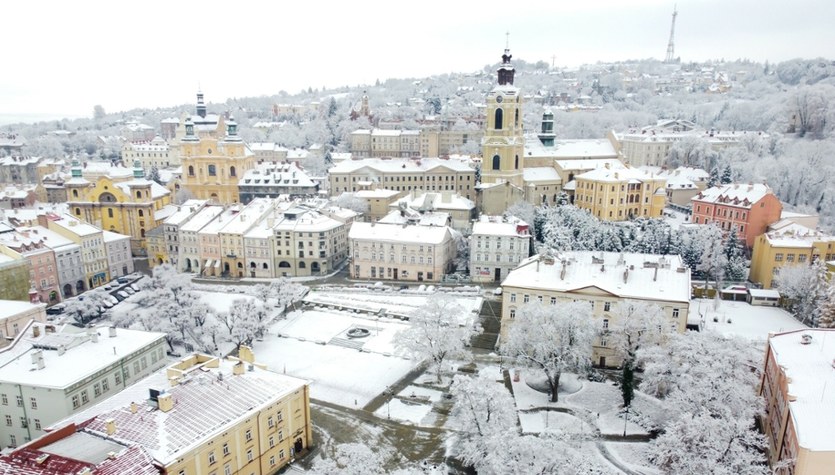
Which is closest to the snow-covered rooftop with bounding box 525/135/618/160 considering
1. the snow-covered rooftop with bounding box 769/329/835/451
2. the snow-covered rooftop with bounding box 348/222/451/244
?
the snow-covered rooftop with bounding box 348/222/451/244

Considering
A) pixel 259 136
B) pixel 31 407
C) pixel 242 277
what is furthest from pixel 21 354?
pixel 259 136

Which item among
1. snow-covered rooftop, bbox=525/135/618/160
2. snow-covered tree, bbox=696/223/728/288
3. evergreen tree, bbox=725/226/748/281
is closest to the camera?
snow-covered tree, bbox=696/223/728/288

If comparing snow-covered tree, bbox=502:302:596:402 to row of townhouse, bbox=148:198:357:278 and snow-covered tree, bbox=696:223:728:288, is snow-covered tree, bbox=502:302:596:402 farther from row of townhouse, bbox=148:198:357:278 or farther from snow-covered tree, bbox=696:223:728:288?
row of townhouse, bbox=148:198:357:278

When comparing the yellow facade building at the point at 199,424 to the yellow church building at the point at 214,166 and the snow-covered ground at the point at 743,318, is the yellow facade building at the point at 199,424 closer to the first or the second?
the snow-covered ground at the point at 743,318

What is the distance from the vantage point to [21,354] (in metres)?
36.1

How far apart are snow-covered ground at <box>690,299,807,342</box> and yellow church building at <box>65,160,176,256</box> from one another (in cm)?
6941

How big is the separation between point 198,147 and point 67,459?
262 ft

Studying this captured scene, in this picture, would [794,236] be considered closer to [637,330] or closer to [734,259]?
[734,259]

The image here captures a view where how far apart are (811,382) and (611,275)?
16.8 metres

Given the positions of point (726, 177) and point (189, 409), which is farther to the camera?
point (726, 177)

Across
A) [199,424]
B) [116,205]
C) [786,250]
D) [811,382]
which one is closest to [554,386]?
[811,382]

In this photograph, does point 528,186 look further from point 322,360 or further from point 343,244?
point 322,360

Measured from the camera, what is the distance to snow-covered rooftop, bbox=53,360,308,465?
26.8 metres

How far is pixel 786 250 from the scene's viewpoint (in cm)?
5572
